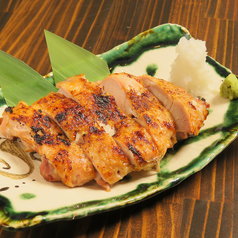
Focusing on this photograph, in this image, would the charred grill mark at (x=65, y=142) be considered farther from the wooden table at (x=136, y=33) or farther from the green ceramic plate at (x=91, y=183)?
the wooden table at (x=136, y=33)

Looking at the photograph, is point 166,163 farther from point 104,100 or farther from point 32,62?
point 32,62

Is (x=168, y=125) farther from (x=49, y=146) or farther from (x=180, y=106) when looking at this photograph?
(x=49, y=146)

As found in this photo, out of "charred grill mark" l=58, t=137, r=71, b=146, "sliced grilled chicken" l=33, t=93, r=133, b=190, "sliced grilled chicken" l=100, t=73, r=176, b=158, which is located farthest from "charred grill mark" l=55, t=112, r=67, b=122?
"sliced grilled chicken" l=100, t=73, r=176, b=158

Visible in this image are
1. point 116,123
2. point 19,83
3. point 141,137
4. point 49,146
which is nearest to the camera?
point 49,146

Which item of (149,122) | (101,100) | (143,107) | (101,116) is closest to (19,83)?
(101,100)

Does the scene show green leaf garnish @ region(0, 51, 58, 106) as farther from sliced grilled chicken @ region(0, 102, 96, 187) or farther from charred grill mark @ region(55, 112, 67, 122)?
charred grill mark @ region(55, 112, 67, 122)

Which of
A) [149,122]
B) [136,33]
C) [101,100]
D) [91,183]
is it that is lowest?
[91,183]
